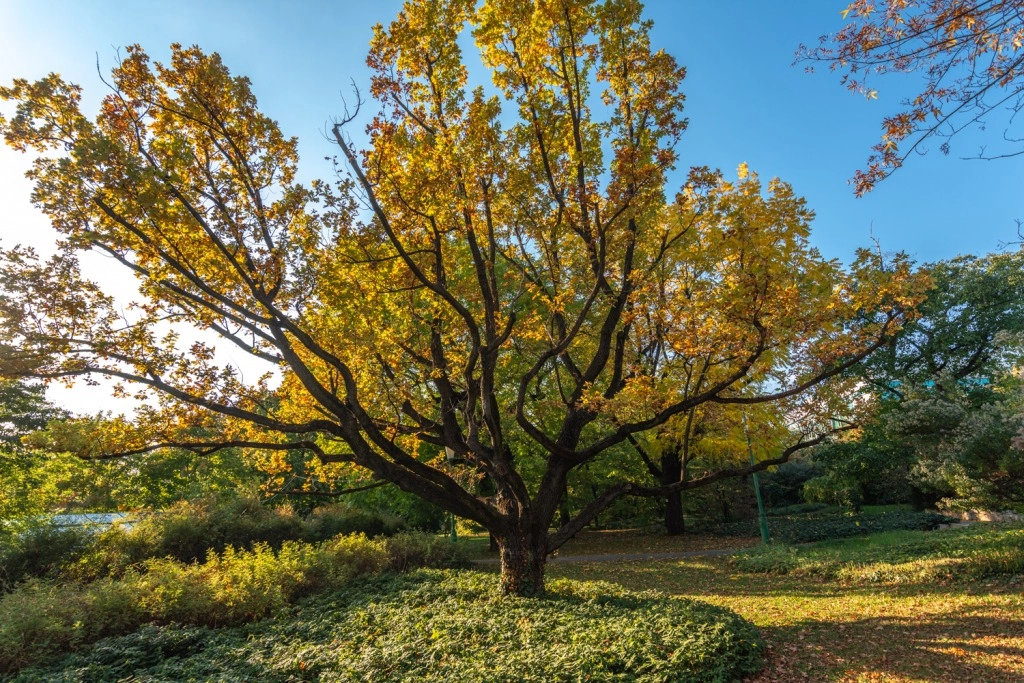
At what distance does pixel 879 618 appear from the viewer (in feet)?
28.8

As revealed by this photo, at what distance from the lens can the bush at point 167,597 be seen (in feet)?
23.7

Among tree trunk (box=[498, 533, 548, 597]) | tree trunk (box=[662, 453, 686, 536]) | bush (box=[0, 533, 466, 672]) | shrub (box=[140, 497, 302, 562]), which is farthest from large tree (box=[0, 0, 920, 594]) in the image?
tree trunk (box=[662, 453, 686, 536])

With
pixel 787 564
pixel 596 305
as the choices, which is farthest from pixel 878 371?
pixel 596 305

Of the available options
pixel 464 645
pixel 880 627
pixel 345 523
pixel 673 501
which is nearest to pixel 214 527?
pixel 345 523

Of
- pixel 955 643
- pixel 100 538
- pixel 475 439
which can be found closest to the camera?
pixel 955 643

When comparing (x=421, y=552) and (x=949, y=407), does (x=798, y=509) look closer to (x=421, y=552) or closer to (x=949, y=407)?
(x=949, y=407)

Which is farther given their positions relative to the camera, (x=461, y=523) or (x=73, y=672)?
(x=461, y=523)

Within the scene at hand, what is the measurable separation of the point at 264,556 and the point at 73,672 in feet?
16.6

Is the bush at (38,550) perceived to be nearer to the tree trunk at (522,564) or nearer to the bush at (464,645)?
the bush at (464,645)

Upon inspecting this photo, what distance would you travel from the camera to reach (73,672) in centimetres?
624

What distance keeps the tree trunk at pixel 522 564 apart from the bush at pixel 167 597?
401 cm

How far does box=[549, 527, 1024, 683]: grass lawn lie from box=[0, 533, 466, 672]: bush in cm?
603

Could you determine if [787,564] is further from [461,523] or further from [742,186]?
[461,523]

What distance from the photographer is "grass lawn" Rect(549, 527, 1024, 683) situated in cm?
648
